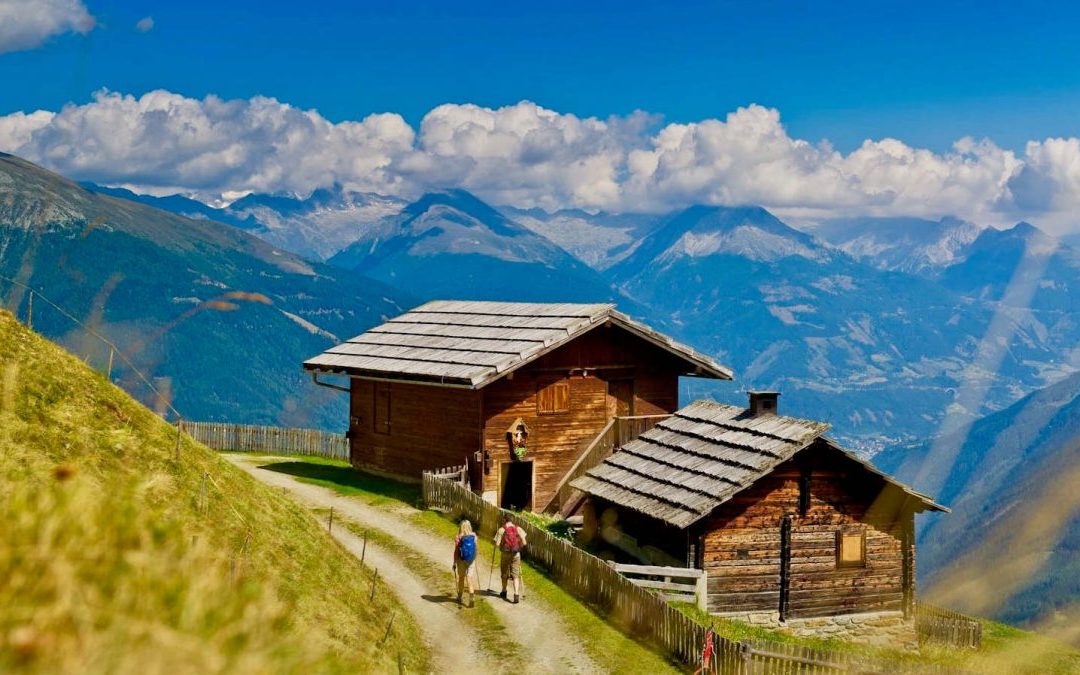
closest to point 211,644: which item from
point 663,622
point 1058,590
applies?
point 663,622

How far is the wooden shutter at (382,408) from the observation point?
3850 centimetres

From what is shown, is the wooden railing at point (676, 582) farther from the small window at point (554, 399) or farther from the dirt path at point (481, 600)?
the small window at point (554, 399)

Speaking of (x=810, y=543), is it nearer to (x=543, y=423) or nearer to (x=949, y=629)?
(x=949, y=629)

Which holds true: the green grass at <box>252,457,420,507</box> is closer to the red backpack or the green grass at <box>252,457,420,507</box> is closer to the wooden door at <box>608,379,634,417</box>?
the wooden door at <box>608,379,634,417</box>

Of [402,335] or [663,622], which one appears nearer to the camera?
[663,622]

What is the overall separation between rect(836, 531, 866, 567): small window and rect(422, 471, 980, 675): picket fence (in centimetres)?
716

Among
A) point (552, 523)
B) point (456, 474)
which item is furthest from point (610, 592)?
point (456, 474)

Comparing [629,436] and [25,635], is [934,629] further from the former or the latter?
[25,635]

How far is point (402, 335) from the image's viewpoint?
136 ft

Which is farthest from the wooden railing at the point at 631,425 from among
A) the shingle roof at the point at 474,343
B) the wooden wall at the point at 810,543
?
the wooden wall at the point at 810,543

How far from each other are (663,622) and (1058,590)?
175m

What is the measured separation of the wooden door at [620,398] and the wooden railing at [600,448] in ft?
1.39

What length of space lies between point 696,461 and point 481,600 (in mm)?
7949

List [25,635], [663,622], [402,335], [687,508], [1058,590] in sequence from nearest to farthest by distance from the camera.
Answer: [25,635] → [663,622] → [687,508] → [402,335] → [1058,590]
